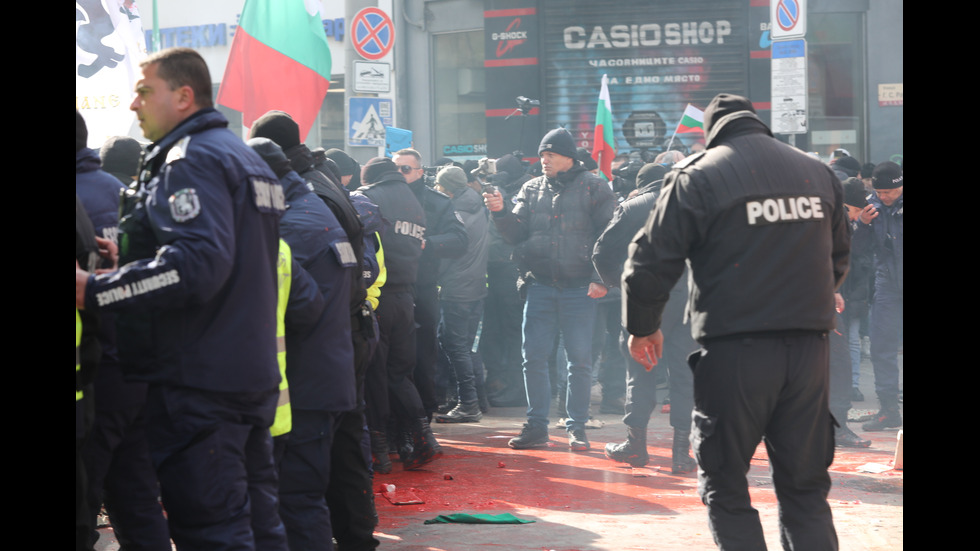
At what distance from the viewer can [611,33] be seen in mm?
19219

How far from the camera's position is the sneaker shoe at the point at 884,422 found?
9469 mm

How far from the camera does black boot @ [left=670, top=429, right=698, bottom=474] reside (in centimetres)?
791

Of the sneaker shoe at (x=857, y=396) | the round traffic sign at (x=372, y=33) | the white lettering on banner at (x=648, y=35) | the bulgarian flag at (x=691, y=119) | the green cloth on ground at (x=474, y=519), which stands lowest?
the sneaker shoe at (x=857, y=396)

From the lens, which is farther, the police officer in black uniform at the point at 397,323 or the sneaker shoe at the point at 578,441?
the sneaker shoe at the point at 578,441

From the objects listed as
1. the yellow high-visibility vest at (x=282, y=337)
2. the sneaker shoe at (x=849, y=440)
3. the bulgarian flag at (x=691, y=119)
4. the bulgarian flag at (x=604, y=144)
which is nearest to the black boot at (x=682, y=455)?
the sneaker shoe at (x=849, y=440)

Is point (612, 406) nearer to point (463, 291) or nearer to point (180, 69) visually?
point (463, 291)

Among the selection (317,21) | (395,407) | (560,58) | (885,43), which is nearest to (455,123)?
(560,58)

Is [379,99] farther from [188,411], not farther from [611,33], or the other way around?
[611,33]

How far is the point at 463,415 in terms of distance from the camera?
10.2 m

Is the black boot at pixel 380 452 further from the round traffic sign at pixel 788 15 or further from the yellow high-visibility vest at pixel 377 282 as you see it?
the round traffic sign at pixel 788 15

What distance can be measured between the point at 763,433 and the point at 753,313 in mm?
505

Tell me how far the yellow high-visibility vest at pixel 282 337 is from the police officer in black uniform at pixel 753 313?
1425mm

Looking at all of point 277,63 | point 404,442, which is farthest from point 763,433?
point 277,63
